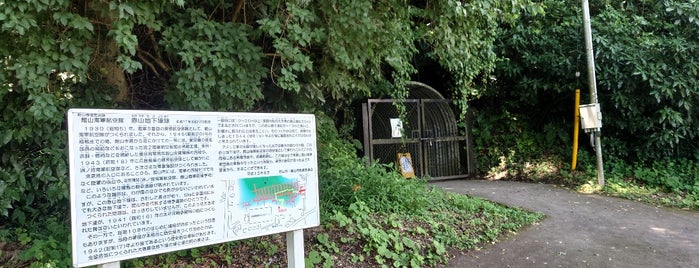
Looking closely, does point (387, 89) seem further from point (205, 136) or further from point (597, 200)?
point (205, 136)

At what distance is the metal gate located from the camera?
9.38 meters

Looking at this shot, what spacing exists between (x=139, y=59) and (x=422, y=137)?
21.4 ft

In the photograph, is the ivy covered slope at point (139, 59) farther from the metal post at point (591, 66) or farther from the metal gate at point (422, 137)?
the metal gate at point (422, 137)

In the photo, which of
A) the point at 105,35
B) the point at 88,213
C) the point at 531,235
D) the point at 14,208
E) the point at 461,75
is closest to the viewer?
the point at 88,213

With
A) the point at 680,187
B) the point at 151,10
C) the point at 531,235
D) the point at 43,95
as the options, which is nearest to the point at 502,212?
the point at 531,235

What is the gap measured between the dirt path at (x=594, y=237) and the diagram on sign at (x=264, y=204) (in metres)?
1.97

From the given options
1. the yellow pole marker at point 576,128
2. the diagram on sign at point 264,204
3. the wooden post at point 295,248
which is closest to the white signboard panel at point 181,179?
the diagram on sign at point 264,204

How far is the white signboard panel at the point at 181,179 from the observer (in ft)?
8.10

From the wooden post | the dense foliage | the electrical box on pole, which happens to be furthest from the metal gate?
the wooden post

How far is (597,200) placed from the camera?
7488 millimetres

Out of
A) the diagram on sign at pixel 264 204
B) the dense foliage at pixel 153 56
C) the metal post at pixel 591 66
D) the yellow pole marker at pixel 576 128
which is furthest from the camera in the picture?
the yellow pole marker at pixel 576 128

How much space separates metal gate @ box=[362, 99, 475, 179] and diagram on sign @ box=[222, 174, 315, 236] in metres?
5.49

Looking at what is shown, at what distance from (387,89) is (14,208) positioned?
550 centimetres

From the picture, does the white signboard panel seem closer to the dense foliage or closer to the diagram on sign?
the diagram on sign
